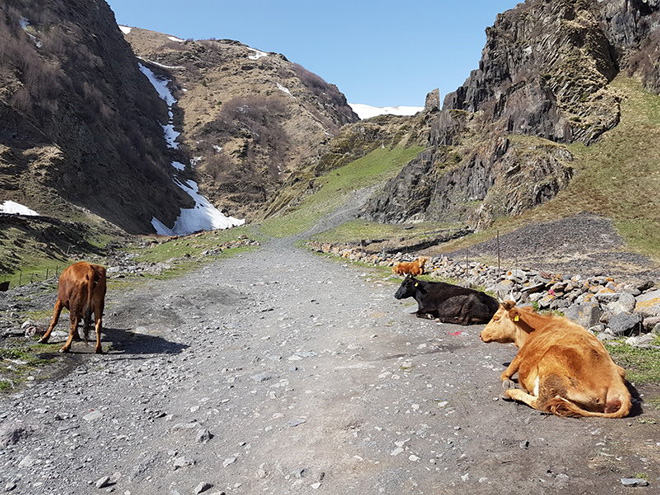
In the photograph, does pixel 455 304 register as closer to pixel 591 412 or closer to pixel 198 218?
pixel 591 412

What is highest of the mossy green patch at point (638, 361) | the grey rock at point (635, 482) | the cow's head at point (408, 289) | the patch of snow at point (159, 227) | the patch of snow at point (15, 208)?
the patch of snow at point (15, 208)

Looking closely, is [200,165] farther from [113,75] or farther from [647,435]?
[647,435]

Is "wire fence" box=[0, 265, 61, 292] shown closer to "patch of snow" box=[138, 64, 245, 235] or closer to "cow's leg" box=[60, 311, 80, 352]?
"cow's leg" box=[60, 311, 80, 352]

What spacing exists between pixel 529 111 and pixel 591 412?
5241 cm

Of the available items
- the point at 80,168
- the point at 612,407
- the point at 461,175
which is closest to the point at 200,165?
the point at 80,168

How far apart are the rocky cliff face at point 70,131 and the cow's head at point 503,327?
220 ft

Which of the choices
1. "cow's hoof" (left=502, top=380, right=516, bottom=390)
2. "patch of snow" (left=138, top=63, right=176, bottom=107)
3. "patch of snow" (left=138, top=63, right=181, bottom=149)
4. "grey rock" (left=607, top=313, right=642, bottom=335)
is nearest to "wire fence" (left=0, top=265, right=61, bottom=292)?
"cow's hoof" (left=502, top=380, right=516, bottom=390)

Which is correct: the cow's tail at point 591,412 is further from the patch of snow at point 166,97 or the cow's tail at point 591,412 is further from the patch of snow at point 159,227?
the patch of snow at point 166,97

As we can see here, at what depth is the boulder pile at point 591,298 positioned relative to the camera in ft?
32.0

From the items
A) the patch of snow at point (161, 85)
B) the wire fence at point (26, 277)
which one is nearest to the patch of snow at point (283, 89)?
the patch of snow at point (161, 85)

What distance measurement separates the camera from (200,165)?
485 feet

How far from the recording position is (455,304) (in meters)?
13.4

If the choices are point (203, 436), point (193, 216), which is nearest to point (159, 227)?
point (193, 216)

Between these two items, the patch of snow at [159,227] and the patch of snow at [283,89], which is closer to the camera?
the patch of snow at [159,227]
